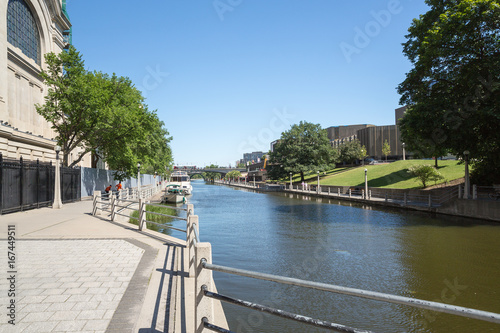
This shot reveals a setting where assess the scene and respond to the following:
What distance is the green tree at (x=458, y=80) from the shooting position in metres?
18.9

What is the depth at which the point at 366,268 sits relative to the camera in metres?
10.4

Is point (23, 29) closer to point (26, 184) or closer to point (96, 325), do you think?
point (26, 184)

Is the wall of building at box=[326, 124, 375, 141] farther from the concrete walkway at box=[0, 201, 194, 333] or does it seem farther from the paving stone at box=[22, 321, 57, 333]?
the paving stone at box=[22, 321, 57, 333]

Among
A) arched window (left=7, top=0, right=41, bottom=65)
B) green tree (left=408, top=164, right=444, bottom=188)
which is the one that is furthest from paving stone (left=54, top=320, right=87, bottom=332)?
green tree (left=408, top=164, right=444, bottom=188)

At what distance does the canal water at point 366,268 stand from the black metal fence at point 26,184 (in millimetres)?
10636

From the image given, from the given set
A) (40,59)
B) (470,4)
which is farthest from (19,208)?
(470,4)

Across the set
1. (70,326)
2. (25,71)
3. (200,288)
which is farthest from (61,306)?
(25,71)

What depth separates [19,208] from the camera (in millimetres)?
18375

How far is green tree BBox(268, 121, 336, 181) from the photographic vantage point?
219 feet

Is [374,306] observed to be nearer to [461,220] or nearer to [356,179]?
[461,220]

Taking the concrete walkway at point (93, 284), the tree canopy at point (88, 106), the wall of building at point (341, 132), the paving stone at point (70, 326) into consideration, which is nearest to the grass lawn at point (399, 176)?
the tree canopy at point (88, 106)

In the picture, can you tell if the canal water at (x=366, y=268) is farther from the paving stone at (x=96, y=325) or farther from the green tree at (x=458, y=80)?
the green tree at (x=458, y=80)

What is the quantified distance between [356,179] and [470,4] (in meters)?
36.9

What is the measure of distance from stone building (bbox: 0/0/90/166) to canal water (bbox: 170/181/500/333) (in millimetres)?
19132
